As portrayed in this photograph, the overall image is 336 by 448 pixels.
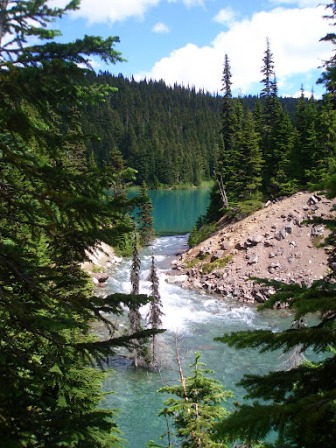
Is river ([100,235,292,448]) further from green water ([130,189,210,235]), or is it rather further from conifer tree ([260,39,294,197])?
green water ([130,189,210,235])

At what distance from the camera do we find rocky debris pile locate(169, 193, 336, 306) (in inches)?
1428

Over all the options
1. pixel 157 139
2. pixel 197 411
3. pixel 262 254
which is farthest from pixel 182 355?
pixel 157 139

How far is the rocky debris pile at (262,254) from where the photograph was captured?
3626cm

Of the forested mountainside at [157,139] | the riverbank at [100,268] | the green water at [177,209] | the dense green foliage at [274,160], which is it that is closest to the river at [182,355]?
the riverbank at [100,268]

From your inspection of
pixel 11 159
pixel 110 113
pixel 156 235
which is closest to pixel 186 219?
pixel 156 235

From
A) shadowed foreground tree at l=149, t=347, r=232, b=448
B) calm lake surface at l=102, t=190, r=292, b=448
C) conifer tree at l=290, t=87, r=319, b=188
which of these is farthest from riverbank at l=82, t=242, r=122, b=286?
shadowed foreground tree at l=149, t=347, r=232, b=448

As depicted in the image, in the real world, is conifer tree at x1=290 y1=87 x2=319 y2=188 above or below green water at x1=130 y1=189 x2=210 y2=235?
above

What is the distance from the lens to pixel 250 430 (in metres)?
3.79

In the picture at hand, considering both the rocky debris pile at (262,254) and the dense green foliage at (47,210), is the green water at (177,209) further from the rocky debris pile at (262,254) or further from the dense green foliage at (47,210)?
the dense green foliage at (47,210)

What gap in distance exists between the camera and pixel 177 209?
313 feet

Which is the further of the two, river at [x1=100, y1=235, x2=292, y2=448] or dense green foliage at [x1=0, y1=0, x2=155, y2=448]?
river at [x1=100, y1=235, x2=292, y2=448]

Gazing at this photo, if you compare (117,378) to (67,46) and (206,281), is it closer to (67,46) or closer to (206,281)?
(206,281)

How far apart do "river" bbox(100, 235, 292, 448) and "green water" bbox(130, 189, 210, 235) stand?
3385 centimetres

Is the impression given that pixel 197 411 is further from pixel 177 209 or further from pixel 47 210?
pixel 177 209
